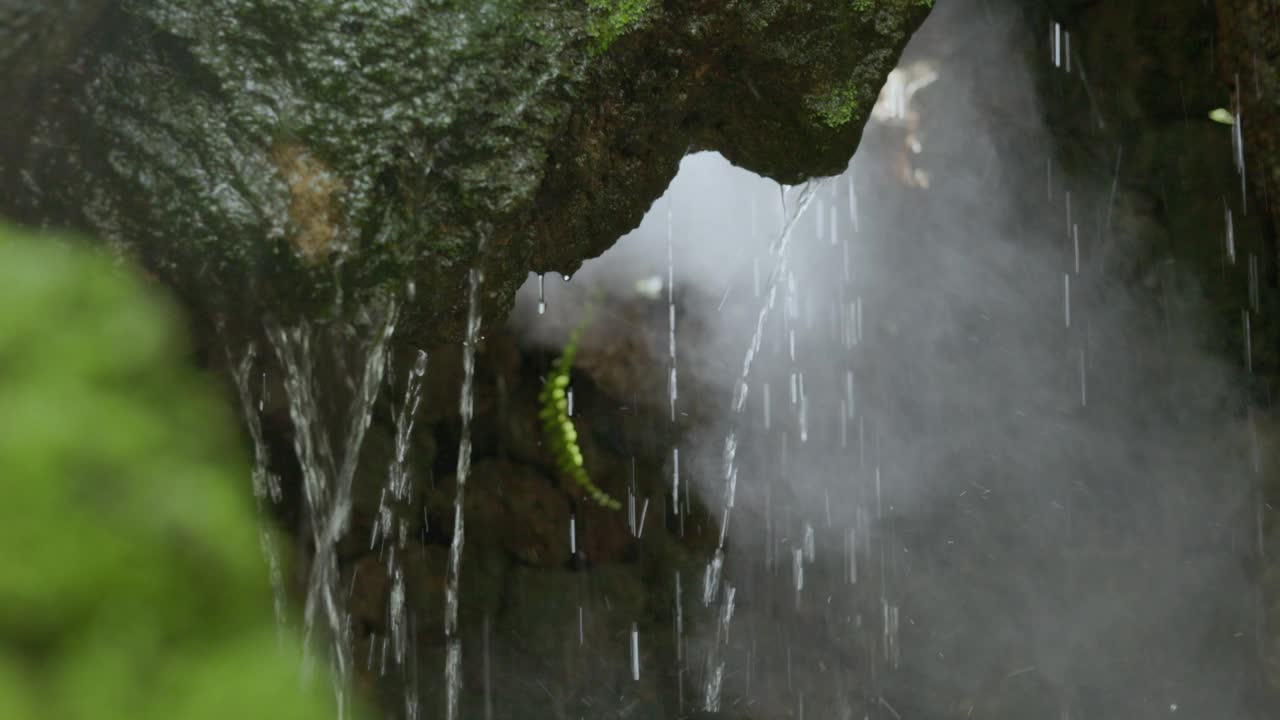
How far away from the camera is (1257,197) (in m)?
3.86

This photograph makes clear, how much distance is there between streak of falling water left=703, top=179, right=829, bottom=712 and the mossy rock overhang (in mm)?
1990

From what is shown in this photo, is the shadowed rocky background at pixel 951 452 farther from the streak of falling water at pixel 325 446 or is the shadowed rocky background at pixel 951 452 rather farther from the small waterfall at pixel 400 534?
the streak of falling water at pixel 325 446

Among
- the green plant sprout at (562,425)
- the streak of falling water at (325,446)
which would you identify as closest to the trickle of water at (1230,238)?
the green plant sprout at (562,425)

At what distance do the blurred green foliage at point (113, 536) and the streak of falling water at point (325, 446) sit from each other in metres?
1.11

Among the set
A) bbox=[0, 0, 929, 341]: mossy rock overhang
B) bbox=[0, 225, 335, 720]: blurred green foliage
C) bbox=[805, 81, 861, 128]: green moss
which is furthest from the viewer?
bbox=[805, 81, 861, 128]: green moss

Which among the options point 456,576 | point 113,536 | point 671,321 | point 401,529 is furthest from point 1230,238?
point 113,536

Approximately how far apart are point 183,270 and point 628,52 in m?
1.10

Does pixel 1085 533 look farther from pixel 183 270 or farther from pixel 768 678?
pixel 183 270

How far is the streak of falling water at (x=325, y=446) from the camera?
2.21 meters

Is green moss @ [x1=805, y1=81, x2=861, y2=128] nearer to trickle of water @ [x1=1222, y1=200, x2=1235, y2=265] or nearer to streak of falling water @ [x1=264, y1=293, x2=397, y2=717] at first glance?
streak of falling water @ [x1=264, y1=293, x2=397, y2=717]

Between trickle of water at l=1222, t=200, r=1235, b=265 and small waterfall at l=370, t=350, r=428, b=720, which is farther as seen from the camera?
trickle of water at l=1222, t=200, r=1235, b=265

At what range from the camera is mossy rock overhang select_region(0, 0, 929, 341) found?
1973 millimetres

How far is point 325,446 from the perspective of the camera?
106 inches

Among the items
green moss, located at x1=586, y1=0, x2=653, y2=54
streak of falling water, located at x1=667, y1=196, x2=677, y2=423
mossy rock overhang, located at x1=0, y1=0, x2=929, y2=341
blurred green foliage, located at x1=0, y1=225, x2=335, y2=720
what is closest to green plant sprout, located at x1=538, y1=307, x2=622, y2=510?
streak of falling water, located at x1=667, y1=196, x2=677, y2=423
